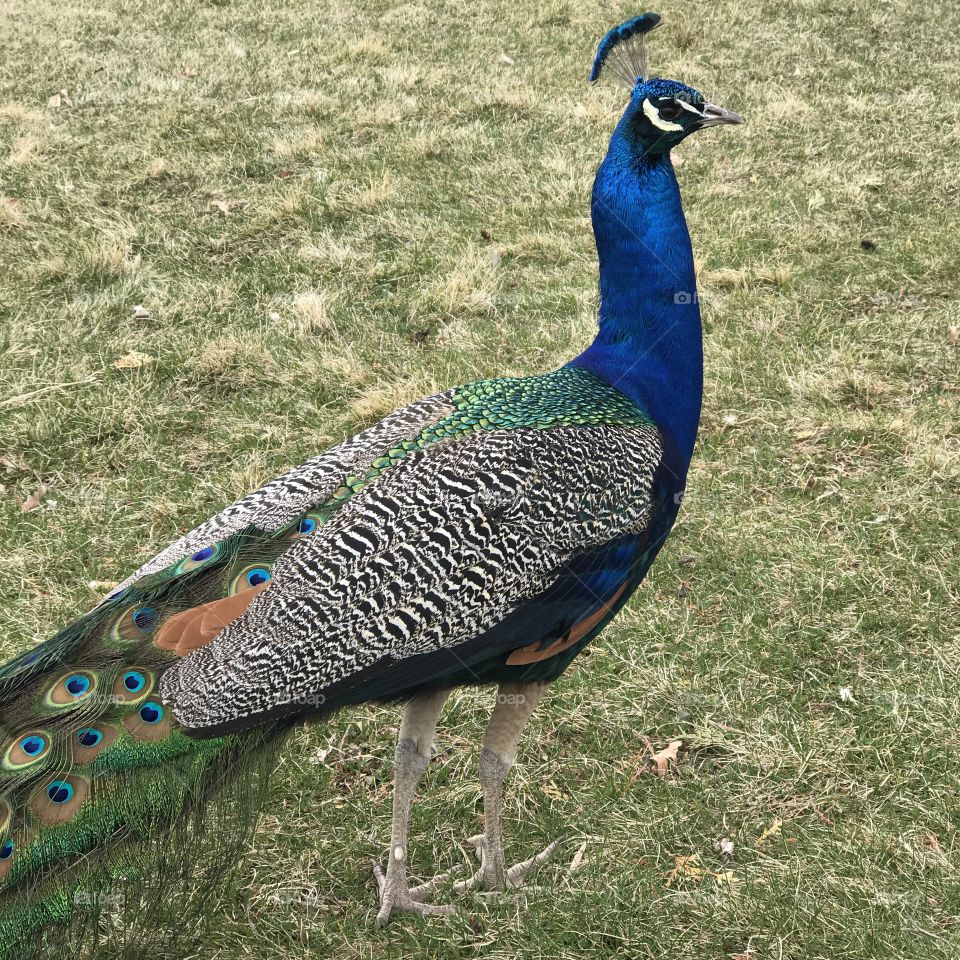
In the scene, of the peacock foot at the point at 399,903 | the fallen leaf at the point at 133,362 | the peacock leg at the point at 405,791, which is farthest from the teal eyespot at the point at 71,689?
the fallen leaf at the point at 133,362

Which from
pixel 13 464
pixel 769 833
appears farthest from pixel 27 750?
pixel 13 464

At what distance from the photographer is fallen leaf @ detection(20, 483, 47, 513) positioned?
3846 millimetres

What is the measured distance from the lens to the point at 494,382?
2.56 meters

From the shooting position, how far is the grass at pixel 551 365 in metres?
2.55

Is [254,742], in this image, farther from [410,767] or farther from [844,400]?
[844,400]

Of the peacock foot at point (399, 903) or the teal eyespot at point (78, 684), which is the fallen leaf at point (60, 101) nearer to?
the teal eyespot at point (78, 684)

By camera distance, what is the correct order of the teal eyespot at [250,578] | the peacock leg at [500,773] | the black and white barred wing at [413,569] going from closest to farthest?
the black and white barred wing at [413,569] → the teal eyespot at [250,578] → the peacock leg at [500,773]

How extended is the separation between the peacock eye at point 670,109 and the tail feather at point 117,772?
1517 millimetres

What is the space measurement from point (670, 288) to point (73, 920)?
6.49ft

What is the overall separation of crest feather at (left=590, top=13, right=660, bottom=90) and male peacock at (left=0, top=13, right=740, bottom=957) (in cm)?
32

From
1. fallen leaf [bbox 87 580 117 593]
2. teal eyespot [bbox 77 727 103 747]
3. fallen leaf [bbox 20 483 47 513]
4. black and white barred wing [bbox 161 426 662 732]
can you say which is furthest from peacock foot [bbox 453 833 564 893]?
fallen leaf [bbox 20 483 47 513]

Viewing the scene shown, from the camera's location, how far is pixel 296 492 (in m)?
2.20

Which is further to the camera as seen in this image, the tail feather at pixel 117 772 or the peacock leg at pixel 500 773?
the peacock leg at pixel 500 773

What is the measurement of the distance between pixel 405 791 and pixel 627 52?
2171mm
